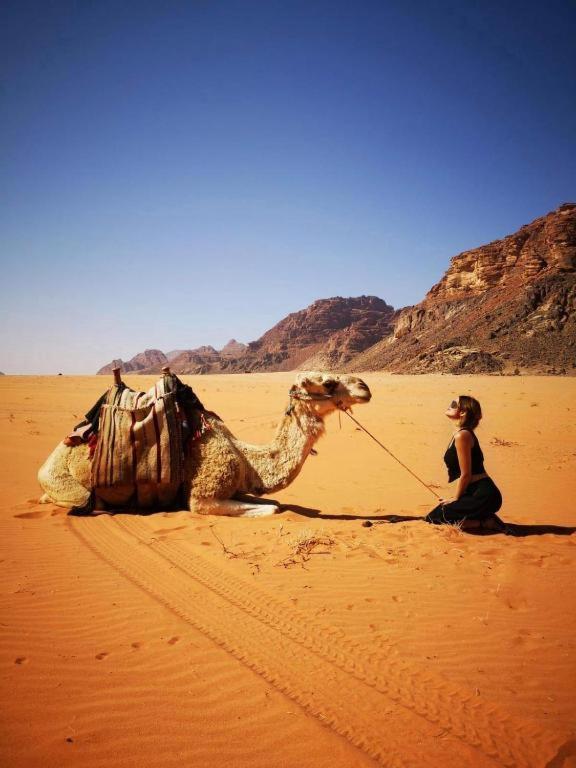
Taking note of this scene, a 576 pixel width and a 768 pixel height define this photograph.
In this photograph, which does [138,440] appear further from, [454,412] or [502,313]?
Answer: [502,313]

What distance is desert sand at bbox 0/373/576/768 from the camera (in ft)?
7.62

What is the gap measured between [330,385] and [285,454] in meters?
1.12

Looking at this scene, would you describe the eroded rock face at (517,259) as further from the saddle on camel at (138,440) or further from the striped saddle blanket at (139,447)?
the striped saddle blanket at (139,447)

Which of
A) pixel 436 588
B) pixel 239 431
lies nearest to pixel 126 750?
pixel 436 588

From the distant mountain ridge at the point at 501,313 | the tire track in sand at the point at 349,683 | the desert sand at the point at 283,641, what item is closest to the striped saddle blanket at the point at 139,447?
the desert sand at the point at 283,641

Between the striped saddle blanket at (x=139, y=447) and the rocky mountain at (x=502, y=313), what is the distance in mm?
48941

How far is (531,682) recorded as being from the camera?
9.26ft

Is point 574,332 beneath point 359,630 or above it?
above

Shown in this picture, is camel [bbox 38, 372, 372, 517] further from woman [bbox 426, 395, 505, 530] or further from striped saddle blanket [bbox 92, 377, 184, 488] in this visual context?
woman [bbox 426, 395, 505, 530]

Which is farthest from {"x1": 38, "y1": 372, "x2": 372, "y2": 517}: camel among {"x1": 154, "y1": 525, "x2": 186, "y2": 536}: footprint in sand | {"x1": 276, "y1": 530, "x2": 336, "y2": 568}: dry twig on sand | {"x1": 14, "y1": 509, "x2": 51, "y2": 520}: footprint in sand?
{"x1": 276, "y1": 530, "x2": 336, "y2": 568}: dry twig on sand

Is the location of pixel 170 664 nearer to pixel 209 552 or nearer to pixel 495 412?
pixel 209 552

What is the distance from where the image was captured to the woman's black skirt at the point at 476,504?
541 cm

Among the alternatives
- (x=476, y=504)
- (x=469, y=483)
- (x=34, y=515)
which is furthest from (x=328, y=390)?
(x=34, y=515)

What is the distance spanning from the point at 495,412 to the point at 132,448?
682 inches
